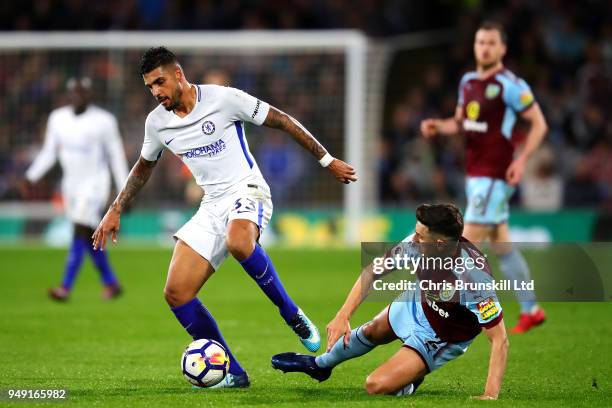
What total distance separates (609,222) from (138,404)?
482 inches

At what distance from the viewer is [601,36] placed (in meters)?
19.8

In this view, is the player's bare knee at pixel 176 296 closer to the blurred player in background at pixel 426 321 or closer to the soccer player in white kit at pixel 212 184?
the soccer player in white kit at pixel 212 184

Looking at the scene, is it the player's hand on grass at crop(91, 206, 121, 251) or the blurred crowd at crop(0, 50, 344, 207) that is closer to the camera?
the player's hand on grass at crop(91, 206, 121, 251)

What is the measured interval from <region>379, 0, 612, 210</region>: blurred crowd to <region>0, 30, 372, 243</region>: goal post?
3.04ft

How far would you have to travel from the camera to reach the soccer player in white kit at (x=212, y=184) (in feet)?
22.2

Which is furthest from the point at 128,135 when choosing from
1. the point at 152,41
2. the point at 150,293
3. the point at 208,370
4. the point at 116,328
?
the point at 208,370

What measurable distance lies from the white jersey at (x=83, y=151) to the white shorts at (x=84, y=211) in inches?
1.0

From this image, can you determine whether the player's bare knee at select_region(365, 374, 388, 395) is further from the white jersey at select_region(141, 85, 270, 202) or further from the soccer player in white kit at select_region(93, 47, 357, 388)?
the white jersey at select_region(141, 85, 270, 202)

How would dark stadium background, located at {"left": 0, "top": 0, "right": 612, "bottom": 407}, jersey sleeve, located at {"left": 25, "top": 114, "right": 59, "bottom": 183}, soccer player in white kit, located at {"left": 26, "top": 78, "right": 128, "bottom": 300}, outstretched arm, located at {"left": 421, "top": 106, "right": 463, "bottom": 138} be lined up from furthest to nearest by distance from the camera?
jersey sleeve, located at {"left": 25, "top": 114, "right": 59, "bottom": 183} < soccer player in white kit, located at {"left": 26, "top": 78, "right": 128, "bottom": 300} < outstretched arm, located at {"left": 421, "top": 106, "right": 463, "bottom": 138} < dark stadium background, located at {"left": 0, "top": 0, "right": 612, "bottom": 407}

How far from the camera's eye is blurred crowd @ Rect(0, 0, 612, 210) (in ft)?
58.4

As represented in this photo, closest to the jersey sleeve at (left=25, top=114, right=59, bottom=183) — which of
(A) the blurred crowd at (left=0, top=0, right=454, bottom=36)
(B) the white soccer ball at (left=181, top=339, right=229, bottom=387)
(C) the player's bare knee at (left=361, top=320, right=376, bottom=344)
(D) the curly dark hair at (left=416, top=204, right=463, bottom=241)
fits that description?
(B) the white soccer ball at (left=181, top=339, right=229, bottom=387)

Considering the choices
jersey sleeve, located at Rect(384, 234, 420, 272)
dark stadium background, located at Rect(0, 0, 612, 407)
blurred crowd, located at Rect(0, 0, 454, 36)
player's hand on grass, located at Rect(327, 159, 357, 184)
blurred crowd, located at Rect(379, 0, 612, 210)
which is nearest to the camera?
jersey sleeve, located at Rect(384, 234, 420, 272)

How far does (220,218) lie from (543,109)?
1272cm

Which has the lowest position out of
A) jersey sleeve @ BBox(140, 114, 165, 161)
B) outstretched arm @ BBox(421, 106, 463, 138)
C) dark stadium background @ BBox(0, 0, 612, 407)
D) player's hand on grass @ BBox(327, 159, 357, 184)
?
dark stadium background @ BBox(0, 0, 612, 407)
